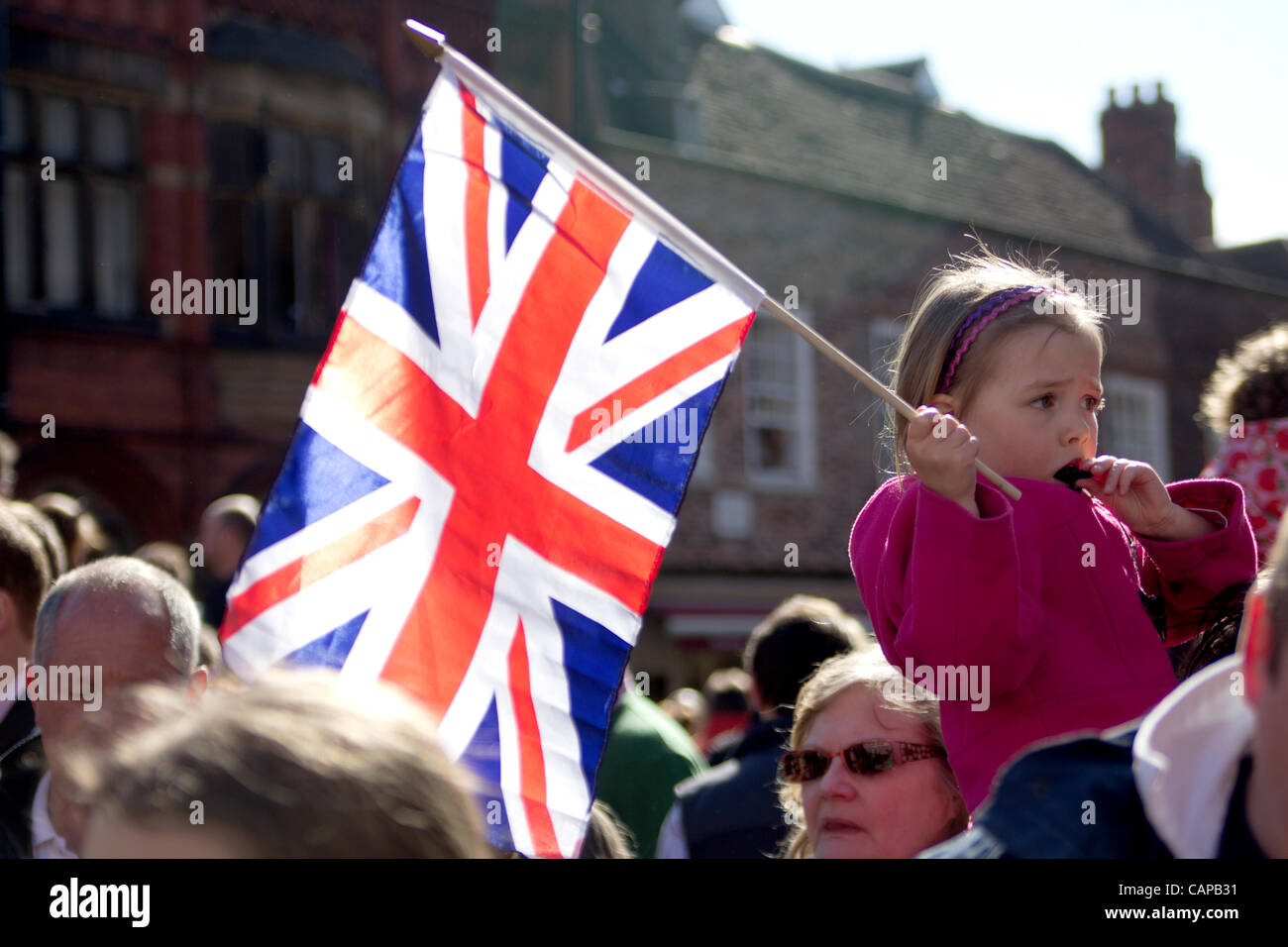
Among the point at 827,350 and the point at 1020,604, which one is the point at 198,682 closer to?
the point at 827,350

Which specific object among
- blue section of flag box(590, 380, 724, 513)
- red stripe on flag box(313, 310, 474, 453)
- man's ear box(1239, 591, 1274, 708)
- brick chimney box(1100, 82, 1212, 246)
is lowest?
man's ear box(1239, 591, 1274, 708)

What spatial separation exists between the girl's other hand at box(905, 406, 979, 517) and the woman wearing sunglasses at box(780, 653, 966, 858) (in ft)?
2.70

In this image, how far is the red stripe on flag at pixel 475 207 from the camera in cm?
309

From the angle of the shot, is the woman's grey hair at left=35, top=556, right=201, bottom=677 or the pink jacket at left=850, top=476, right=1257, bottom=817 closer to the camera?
the pink jacket at left=850, top=476, right=1257, bottom=817

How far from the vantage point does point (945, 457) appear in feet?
7.57

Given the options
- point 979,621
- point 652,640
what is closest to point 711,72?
point 652,640

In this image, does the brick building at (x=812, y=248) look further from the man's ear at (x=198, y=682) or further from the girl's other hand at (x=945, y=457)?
the girl's other hand at (x=945, y=457)

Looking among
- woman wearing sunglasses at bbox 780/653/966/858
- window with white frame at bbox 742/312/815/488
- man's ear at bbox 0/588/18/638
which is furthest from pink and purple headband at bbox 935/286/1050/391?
window with white frame at bbox 742/312/815/488

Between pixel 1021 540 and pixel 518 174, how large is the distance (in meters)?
1.34

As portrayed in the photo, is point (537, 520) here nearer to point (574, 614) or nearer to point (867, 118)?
point (574, 614)

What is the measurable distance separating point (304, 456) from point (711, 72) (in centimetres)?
1924

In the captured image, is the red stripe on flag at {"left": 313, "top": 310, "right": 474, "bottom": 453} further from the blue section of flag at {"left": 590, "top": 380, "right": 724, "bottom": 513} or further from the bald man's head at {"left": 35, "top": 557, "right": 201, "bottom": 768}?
the bald man's head at {"left": 35, "top": 557, "right": 201, "bottom": 768}

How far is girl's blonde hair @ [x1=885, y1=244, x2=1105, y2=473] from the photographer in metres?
2.68

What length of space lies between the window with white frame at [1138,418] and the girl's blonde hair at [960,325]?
20.9 m
